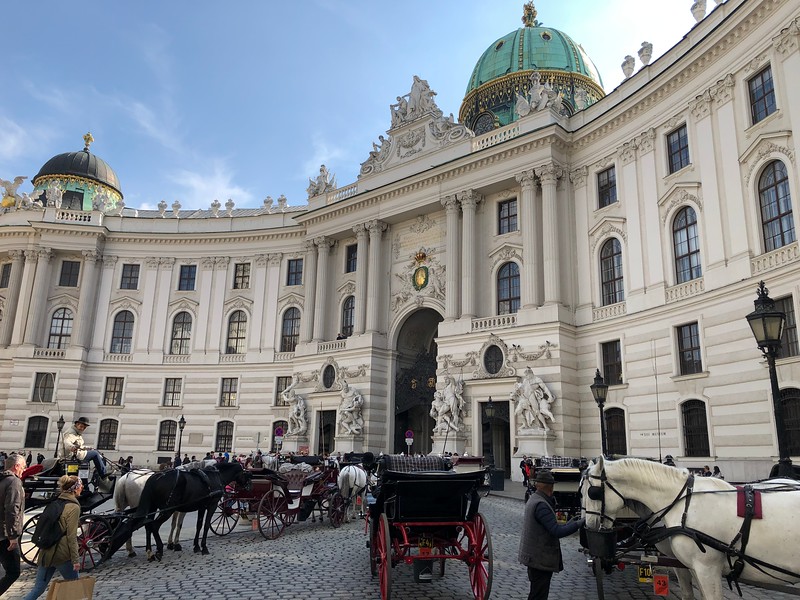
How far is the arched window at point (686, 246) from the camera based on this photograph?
24797mm

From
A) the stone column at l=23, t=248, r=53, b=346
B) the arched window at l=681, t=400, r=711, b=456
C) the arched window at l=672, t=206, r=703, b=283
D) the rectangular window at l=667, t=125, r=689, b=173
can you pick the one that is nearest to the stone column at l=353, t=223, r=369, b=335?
the arched window at l=672, t=206, r=703, b=283

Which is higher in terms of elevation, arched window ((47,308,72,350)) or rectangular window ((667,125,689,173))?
rectangular window ((667,125,689,173))

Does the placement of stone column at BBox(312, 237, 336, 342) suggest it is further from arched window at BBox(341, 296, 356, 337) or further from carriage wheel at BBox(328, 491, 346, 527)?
carriage wheel at BBox(328, 491, 346, 527)

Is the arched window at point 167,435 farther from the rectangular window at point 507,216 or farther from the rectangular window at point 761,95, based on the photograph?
the rectangular window at point 761,95

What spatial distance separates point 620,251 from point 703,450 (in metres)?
9.56

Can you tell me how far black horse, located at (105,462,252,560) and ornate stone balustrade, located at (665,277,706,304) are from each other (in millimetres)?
19091

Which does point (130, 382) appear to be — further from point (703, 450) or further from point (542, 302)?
point (703, 450)

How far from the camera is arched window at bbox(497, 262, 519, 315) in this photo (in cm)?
3219

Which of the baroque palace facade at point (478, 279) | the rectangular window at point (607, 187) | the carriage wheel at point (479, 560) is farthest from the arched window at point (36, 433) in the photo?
the carriage wheel at point (479, 560)

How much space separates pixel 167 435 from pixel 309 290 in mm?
13778

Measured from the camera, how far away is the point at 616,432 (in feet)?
87.5

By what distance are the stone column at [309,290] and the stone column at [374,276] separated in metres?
4.86

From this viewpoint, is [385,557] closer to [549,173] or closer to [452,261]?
[549,173]

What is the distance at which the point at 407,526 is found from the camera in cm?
905
